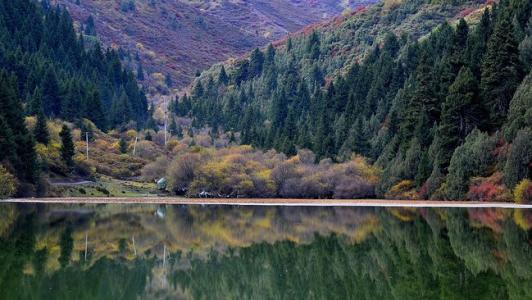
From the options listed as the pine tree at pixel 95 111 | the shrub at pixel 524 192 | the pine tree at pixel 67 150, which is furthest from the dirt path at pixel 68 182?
the shrub at pixel 524 192

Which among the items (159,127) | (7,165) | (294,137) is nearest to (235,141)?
(294,137)

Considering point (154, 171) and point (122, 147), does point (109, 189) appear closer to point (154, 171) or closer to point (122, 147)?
point (154, 171)

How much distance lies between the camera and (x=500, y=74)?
87.7m

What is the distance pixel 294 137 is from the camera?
129 meters

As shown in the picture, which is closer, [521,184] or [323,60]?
[521,184]

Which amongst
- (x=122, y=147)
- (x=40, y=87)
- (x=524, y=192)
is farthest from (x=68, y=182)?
(x=524, y=192)

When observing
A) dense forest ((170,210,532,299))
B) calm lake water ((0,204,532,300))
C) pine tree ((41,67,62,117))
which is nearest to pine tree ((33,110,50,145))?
pine tree ((41,67,62,117))

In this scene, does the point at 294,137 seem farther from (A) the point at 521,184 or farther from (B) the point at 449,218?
(B) the point at 449,218

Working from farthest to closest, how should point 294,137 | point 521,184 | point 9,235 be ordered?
point 294,137
point 521,184
point 9,235

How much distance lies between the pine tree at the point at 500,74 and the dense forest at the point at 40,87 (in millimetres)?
49939

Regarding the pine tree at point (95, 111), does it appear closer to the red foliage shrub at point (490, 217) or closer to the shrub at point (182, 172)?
the shrub at point (182, 172)

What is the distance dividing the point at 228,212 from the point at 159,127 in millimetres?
119449

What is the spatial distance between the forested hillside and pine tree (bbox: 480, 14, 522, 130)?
0.33 feet

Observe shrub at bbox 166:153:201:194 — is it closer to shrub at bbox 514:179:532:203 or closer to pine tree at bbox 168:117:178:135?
shrub at bbox 514:179:532:203
